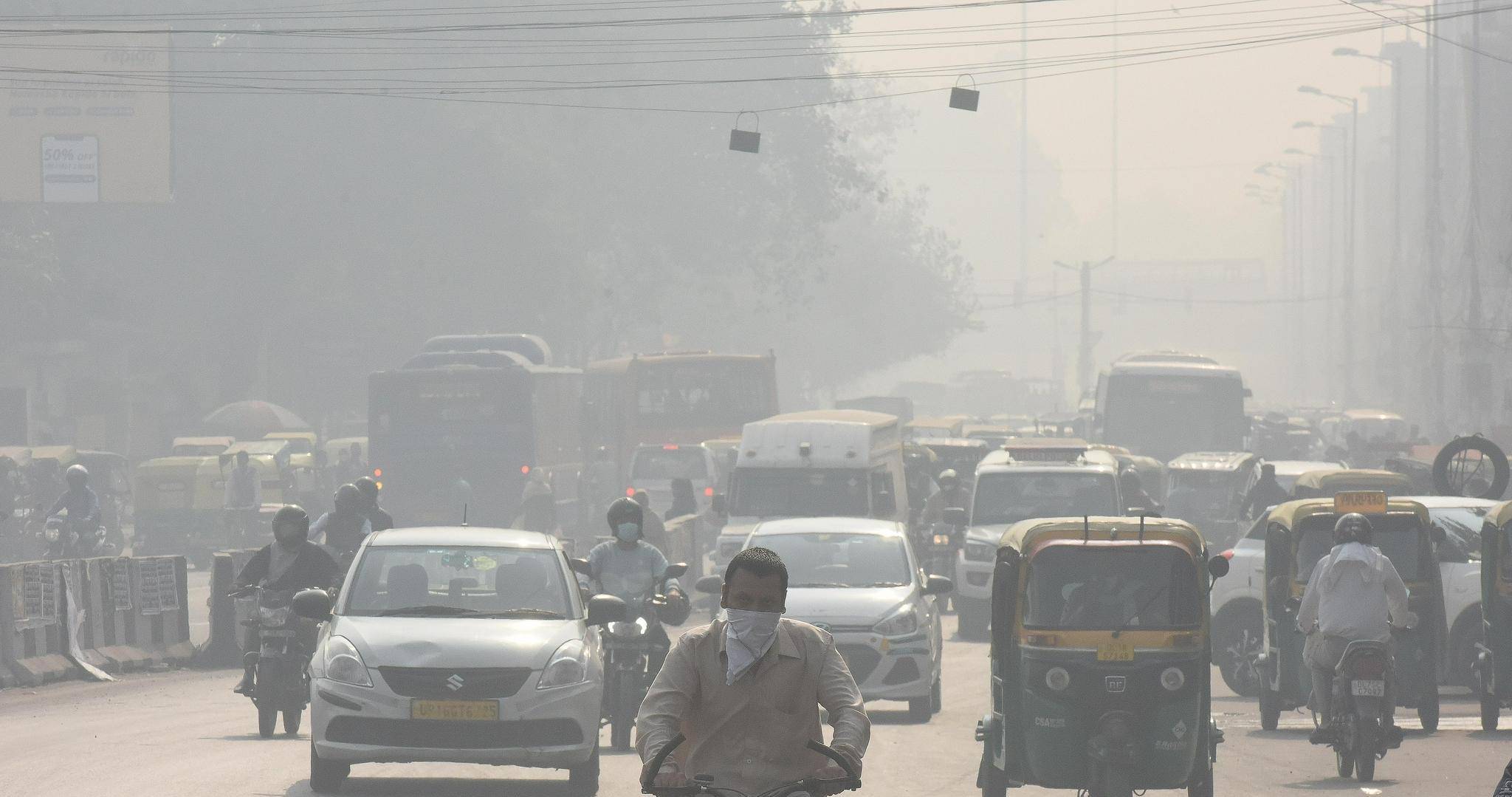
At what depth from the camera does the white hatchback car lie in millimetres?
11125

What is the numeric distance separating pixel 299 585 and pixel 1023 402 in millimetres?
119039

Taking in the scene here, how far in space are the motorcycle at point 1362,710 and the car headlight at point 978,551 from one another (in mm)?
11331

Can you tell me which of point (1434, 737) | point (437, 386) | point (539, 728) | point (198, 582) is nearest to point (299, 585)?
point (539, 728)

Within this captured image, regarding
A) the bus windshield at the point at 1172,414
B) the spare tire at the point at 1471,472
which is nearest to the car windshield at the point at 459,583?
the spare tire at the point at 1471,472

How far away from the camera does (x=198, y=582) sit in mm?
33094

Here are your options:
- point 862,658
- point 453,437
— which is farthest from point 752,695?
point 453,437

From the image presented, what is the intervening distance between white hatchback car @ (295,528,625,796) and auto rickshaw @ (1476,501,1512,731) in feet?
20.8

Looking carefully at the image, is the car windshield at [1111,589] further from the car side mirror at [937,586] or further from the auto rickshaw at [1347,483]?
the auto rickshaw at [1347,483]

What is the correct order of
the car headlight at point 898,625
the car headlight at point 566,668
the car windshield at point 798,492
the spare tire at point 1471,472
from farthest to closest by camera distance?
the car windshield at point 798,492, the spare tire at point 1471,472, the car headlight at point 898,625, the car headlight at point 566,668

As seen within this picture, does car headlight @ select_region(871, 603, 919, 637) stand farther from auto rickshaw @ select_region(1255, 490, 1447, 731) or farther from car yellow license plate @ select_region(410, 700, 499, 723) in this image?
car yellow license plate @ select_region(410, 700, 499, 723)

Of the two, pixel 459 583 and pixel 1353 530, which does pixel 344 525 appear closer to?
pixel 459 583

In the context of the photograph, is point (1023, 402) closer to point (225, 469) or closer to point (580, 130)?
point (580, 130)

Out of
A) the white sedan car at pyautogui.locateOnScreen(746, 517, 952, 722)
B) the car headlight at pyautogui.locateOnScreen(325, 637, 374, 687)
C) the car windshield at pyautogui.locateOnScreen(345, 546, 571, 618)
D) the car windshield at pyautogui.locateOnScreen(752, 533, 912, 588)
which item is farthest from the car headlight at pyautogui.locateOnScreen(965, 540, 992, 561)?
the car headlight at pyautogui.locateOnScreen(325, 637, 374, 687)

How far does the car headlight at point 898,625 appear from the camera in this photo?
16141 mm
